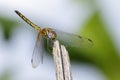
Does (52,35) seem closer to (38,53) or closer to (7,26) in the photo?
(38,53)

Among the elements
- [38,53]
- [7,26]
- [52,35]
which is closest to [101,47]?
[7,26]

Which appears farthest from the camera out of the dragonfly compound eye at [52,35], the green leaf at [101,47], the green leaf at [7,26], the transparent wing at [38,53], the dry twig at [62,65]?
the green leaf at [7,26]

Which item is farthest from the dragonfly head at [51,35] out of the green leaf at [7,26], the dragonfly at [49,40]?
the green leaf at [7,26]

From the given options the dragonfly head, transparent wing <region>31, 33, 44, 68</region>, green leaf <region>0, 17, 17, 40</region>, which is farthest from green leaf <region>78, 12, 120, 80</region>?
the dragonfly head

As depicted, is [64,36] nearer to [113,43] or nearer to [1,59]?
[113,43]

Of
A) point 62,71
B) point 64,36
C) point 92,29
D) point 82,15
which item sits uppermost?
point 82,15

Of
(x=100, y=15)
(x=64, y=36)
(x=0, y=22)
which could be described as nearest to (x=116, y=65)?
(x=100, y=15)

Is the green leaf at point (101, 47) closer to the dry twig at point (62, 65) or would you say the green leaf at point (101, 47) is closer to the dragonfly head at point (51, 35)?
the dragonfly head at point (51, 35)

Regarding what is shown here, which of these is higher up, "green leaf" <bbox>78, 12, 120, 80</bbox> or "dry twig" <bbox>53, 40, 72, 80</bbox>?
"green leaf" <bbox>78, 12, 120, 80</bbox>

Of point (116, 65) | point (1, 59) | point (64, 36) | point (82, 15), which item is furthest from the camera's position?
point (82, 15)

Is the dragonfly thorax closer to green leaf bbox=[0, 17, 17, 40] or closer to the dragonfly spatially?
the dragonfly

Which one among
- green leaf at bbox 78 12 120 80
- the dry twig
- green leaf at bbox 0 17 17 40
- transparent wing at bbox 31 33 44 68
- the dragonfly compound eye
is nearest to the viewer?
the dry twig
